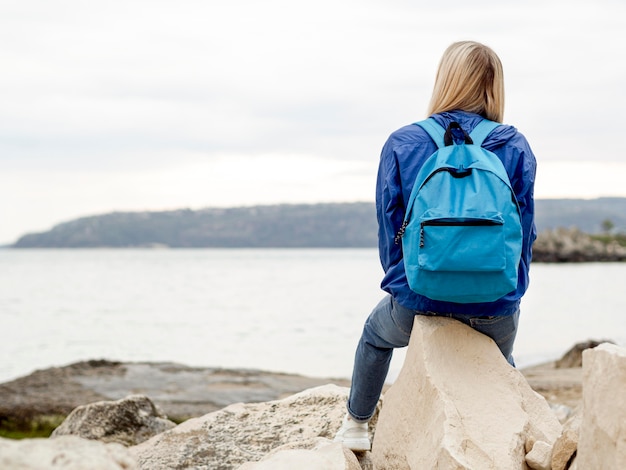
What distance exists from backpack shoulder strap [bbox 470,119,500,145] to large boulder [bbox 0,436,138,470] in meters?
2.43

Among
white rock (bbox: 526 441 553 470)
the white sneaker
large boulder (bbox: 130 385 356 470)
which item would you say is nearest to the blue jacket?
white rock (bbox: 526 441 553 470)

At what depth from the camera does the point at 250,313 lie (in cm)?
3347

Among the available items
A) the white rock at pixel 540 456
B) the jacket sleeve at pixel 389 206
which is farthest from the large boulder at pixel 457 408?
the jacket sleeve at pixel 389 206

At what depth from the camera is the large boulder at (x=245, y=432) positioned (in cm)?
534

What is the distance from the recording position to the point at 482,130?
4230mm

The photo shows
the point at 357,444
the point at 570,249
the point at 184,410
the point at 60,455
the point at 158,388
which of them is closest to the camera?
the point at 60,455

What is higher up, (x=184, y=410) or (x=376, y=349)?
(x=376, y=349)

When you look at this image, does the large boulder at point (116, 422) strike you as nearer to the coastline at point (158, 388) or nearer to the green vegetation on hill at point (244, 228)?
the coastline at point (158, 388)

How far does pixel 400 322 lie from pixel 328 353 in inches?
649

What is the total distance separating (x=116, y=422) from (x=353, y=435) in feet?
7.72

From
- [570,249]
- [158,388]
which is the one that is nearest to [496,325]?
[158,388]

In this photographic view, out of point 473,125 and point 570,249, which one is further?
point 570,249

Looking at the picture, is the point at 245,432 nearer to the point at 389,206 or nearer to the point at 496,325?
the point at 496,325

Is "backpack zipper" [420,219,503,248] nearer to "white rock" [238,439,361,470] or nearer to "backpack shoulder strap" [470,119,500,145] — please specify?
"backpack shoulder strap" [470,119,500,145]
